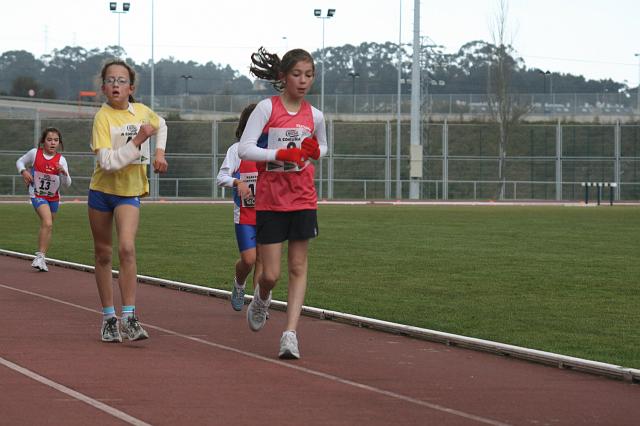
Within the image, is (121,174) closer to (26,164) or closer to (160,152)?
(160,152)

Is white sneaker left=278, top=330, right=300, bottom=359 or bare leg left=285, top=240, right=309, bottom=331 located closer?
white sneaker left=278, top=330, right=300, bottom=359

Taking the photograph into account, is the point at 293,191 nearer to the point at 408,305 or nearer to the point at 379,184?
the point at 408,305

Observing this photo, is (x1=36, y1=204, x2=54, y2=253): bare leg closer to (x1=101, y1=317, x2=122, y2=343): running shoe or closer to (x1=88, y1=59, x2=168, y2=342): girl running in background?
(x1=88, y1=59, x2=168, y2=342): girl running in background

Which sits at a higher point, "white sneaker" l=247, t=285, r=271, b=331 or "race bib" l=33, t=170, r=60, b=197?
"race bib" l=33, t=170, r=60, b=197

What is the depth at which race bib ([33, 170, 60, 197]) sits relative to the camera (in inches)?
716

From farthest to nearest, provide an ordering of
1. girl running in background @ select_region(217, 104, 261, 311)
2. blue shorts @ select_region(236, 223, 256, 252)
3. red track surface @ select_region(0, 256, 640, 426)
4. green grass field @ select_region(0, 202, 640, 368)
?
blue shorts @ select_region(236, 223, 256, 252) → girl running in background @ select_region(217, 104, 261, 311) → green grass field @ select_region(0, 202, 640, 368) → red track surface @ select_region(0, 256, 640, 426)

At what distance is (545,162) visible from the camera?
2682 inches

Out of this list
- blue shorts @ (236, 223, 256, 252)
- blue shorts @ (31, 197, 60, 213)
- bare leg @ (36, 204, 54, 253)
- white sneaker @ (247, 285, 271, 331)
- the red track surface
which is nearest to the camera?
the red track surface

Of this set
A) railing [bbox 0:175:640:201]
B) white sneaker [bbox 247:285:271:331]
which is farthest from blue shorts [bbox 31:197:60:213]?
railing [bbox 0:175:640:201]

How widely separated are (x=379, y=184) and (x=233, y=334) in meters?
56.2

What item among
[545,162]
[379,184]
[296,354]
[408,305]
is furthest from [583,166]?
[296,354]

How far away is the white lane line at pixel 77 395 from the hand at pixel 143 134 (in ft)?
6.33

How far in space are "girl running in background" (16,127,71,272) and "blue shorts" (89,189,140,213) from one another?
743cm

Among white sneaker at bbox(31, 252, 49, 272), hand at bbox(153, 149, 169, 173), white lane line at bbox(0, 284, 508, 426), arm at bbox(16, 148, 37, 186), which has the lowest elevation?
white sneaker at bbox(31, 252, 49, 272)
